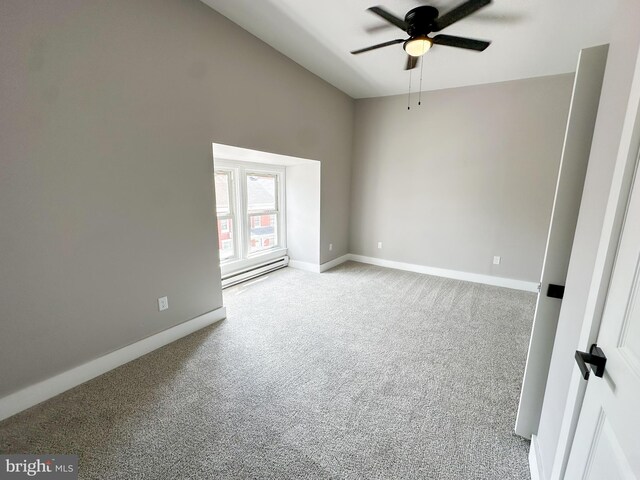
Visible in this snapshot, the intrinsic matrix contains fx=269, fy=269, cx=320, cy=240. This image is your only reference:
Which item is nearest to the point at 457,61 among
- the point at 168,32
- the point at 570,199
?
the point at 570,199

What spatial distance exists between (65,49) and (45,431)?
7.25 feet

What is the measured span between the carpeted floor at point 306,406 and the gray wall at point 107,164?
41 cm

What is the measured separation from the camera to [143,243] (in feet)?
6.93

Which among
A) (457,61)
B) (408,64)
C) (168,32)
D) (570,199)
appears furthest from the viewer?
(457,61)

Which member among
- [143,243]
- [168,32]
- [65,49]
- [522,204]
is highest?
[168,32]

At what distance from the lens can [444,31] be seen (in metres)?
2.59

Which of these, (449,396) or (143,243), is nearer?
(449,396)

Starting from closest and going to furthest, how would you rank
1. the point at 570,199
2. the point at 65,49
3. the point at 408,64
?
the point at 570,199 → the point at 65,49 → the point at 408,64

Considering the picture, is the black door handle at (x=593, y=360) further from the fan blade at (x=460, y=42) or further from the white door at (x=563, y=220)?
the fan blade at (x=460, y=42)

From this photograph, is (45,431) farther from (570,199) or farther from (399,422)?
(570,199)

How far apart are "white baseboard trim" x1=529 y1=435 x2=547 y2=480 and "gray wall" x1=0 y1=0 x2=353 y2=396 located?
258 cm

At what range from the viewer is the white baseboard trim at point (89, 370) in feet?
5.33

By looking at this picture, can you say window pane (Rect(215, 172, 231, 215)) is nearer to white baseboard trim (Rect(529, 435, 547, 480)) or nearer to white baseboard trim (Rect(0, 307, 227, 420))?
white baseboard trim (Rect(0, 307, 227, 420))

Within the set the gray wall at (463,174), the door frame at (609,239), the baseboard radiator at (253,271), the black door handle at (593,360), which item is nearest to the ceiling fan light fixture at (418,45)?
the door frame at (609,239)
